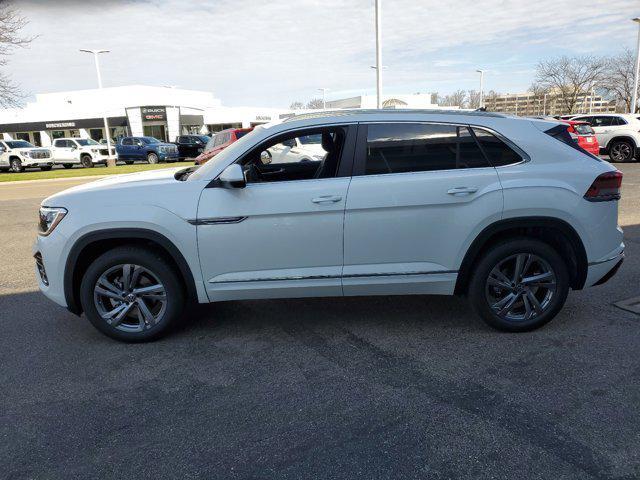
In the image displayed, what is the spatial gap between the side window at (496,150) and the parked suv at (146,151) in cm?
2764

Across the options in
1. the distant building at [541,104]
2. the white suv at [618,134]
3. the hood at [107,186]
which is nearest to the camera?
the hood at [107,186]

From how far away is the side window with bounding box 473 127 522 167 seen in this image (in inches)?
152

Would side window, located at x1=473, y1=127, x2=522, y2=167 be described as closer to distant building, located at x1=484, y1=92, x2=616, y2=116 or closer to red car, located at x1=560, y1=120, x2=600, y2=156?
red car, located at x1=560, y1=120, x2=600, y2=156

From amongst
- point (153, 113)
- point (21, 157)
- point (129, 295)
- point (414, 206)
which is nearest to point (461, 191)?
point (414, 206)

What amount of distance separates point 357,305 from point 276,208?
1.51 metres

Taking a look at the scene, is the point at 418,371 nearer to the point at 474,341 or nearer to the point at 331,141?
the point at 474,341

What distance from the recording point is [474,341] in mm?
3912

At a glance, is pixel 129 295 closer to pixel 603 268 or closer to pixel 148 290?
pixel 148 290

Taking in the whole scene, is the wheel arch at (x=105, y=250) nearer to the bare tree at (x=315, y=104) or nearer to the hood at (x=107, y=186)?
the hood at (x=107, y=186)

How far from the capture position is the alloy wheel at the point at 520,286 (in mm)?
3930

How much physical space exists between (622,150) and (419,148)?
18.3 metres

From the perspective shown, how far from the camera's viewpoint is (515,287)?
3.97 meters

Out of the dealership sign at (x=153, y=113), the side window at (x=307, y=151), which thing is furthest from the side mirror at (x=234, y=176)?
the dealership sign at (x=153, y=113)

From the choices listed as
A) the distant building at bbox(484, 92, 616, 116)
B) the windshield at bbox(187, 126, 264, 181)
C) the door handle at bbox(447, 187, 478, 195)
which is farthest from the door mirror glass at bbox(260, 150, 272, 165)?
A: the distant building at bbox(484, 92, 616, 116)
